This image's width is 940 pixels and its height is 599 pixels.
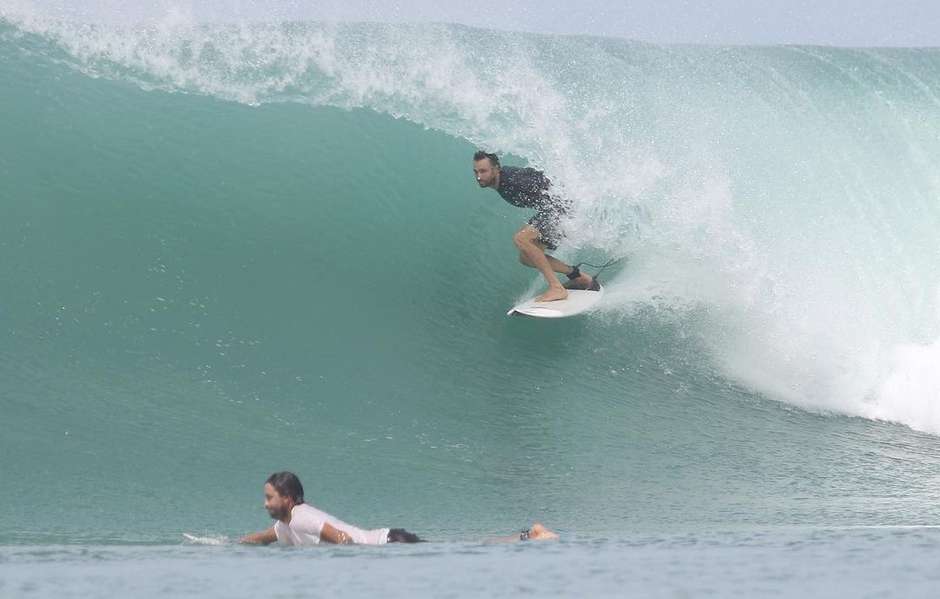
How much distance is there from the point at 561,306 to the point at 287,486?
152 inches

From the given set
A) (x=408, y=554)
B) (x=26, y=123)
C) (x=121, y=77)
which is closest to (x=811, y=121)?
(x=121, y=77)

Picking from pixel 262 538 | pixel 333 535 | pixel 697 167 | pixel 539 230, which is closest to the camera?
pixel 333 535

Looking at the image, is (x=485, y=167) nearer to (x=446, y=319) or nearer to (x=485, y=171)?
(x=485, y=171)

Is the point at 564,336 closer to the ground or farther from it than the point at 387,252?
closer to the ground

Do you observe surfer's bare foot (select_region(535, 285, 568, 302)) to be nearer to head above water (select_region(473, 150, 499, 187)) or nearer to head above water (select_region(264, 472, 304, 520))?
head above water (select_region(473, 150, 499, 187))

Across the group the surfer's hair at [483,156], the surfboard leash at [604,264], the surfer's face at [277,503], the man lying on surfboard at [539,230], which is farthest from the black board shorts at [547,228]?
the surfer's face at [277,503]

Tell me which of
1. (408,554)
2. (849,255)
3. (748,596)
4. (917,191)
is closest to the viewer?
(748,596)

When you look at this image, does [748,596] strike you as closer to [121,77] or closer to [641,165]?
[641,165]

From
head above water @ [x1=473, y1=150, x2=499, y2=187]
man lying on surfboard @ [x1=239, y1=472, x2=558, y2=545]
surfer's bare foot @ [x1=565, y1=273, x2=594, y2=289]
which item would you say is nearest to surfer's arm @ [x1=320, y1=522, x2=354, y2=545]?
man lying on surfboard @ [x1=239, y1=472, x2=558, y2=545]

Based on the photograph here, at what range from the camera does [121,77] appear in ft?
33.4

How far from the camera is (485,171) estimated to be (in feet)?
26.9

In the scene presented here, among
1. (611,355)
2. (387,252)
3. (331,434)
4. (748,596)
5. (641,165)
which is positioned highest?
(641,165)

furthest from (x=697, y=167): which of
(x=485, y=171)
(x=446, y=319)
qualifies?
(x=446, y=319)

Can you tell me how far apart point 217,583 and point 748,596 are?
5.06ft
